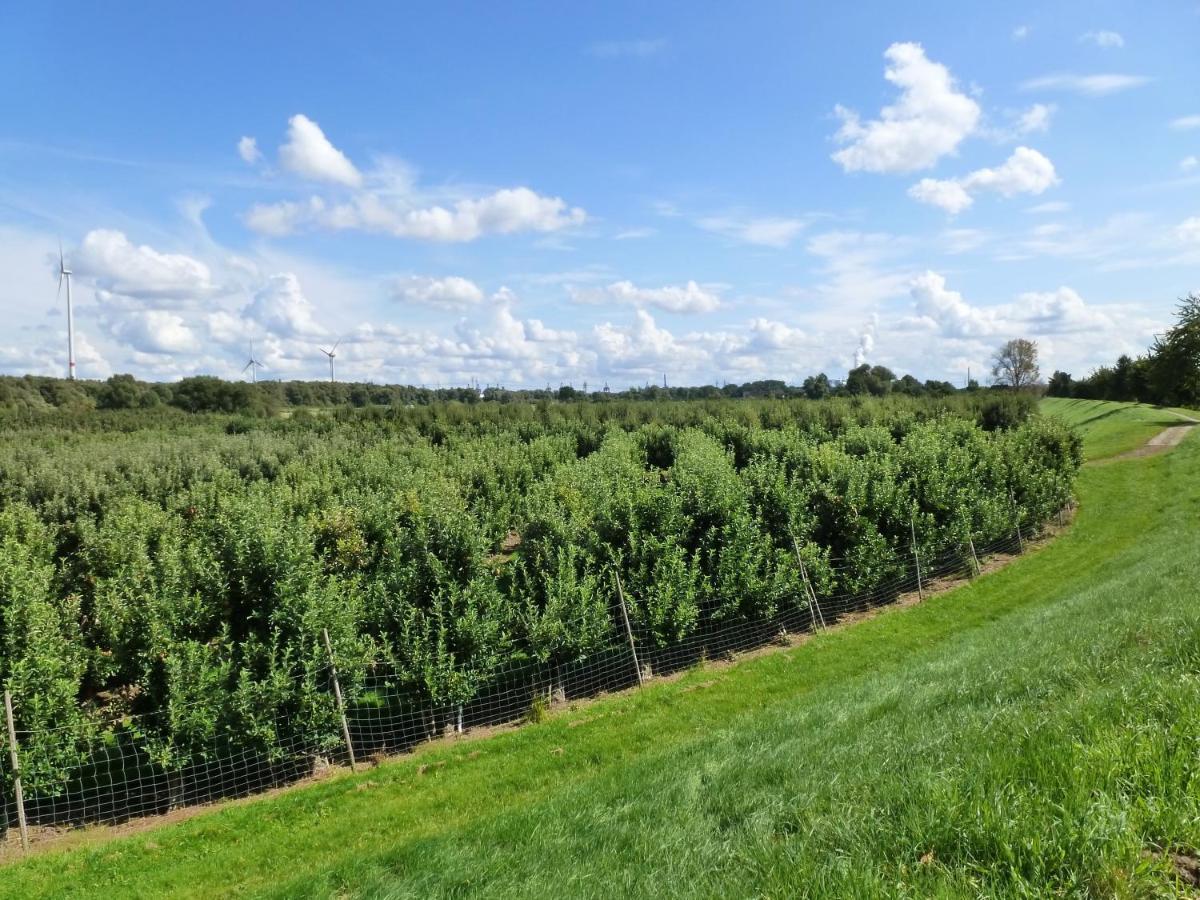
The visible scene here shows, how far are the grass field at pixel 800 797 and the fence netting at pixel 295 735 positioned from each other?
3.33 feet

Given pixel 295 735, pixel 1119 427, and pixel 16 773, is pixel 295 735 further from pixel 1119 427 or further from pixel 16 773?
pixel 1119 427

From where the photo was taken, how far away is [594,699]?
14609mm

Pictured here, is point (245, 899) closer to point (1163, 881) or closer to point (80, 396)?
point (1163, 881)

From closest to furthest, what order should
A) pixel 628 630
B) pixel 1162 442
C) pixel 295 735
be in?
pixel 295 735
pixel 628 630
pixel 1162 442

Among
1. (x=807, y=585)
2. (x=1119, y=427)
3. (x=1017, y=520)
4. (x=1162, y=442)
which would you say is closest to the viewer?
(x=807, y=585)

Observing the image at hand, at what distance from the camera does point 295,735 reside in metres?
11.7

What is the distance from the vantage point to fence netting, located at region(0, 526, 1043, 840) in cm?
1057

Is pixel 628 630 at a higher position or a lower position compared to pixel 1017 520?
higher

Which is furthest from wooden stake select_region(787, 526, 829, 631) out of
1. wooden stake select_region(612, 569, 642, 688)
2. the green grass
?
the green grass

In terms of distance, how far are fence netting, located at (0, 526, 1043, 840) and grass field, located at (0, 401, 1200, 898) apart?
1.01 m

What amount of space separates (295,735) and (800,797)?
31.9ft

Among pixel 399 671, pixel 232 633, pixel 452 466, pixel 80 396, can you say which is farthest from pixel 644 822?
pixel 80 396

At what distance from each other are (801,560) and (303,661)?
1255 cm

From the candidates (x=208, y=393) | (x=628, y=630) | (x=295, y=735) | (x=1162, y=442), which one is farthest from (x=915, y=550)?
(x=208, y=393)
